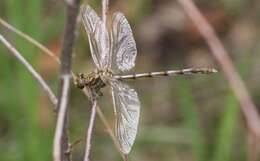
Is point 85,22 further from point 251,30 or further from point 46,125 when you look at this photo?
point 251,30

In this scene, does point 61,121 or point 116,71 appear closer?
point 61,121

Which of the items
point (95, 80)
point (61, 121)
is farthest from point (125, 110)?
point (61, 121)

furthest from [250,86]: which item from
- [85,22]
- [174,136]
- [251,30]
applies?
[85,22]

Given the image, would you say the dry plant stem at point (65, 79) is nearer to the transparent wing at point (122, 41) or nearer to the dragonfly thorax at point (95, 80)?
the dragonfly thorax at point (95, 80)

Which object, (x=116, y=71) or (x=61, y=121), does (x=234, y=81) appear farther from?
(x=61, y=121)

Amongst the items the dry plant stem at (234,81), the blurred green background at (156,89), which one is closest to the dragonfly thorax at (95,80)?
the dry plant stem at (234,81)
